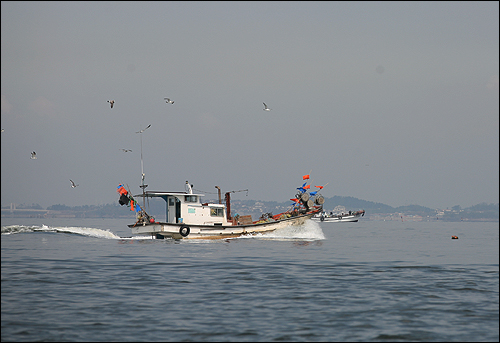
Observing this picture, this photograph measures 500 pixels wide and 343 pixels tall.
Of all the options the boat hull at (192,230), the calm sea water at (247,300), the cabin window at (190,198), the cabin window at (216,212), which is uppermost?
the cabin window at (190,198)

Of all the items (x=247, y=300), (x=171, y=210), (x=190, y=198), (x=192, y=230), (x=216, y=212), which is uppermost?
(x=190, y=198)

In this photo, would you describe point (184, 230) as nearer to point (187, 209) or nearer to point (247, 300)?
point (187, 209)

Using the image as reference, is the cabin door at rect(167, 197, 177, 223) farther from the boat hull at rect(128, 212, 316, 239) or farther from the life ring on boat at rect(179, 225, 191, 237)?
the boat hull at rect(128, 212, 316, 239)

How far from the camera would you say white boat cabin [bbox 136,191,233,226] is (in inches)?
2067

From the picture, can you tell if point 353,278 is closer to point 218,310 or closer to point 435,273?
point 435,273

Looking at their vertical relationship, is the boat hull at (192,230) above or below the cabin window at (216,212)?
below

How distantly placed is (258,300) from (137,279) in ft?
24.9

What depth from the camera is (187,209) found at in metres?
52.7

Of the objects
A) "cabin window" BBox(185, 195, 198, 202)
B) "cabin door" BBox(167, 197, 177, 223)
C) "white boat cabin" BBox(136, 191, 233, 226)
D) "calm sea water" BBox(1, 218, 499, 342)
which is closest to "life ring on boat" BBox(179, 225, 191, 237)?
"white boat cabin" BBox(136, 191, 233, 226)

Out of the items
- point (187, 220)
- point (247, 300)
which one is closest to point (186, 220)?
point (187, 220)

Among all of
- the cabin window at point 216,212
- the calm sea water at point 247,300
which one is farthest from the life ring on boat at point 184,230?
the calm sea water at point 247,300

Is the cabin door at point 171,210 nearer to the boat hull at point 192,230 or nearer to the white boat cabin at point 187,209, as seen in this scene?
the white boat cabin at point 187,209

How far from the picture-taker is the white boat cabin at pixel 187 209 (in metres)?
52.5

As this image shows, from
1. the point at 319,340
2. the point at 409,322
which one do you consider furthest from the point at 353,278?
the point at 319,340
